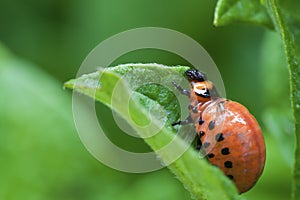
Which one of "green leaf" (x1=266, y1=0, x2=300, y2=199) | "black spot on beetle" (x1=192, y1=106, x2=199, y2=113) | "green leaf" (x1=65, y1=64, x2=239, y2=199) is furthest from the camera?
"black spot on beetle" (x1=192, y1=106, x2=199, y2=113)

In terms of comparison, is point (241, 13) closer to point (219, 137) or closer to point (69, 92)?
point (219, 137)

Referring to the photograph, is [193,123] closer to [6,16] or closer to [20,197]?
[20,197]

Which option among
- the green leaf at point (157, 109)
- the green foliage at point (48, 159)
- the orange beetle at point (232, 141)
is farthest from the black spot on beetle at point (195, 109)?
the green foliage at point (48, 159)

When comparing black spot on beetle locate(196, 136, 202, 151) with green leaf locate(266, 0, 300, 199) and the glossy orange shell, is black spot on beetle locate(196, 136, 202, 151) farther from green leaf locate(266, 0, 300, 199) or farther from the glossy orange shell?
green leaf locate(266, 0, 300, 199)

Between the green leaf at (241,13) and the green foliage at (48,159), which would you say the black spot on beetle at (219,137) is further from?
the green foliage at (48,159)

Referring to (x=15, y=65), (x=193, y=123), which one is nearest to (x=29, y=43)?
(x=15, y=65)

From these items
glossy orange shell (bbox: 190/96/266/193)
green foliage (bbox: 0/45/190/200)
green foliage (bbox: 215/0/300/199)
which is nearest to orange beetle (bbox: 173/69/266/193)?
glossy orange shell (bbox: 190/96/266/193)
